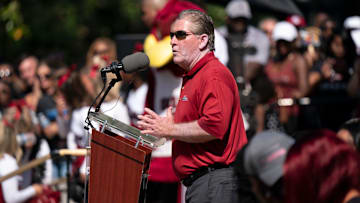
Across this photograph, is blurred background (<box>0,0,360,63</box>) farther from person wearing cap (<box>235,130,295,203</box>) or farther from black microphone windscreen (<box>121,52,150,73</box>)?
person wearing cap (<box>235,130,295,203</box>)

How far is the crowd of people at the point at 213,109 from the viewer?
2.69 m

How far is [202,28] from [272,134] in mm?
1650

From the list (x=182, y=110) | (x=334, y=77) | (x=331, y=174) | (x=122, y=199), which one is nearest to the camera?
(x=331, y=174)

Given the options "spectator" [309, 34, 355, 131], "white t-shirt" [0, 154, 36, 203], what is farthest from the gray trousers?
"spectator" [309, 34, 355, 131]

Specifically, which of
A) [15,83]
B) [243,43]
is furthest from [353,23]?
[15,83]

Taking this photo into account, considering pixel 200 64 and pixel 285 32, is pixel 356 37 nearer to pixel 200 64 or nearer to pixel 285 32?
pixel 285 32

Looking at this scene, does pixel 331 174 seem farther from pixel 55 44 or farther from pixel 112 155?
pixel 55 44

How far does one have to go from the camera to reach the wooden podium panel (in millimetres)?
3787

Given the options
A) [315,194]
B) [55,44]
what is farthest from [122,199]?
[55,44]

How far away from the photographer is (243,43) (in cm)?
863

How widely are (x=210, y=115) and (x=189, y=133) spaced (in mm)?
172

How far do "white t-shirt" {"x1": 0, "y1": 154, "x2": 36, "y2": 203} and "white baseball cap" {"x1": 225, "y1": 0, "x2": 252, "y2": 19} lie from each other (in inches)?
160

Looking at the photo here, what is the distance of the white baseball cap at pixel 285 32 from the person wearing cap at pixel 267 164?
20.8ft

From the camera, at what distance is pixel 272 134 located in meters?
2.81
